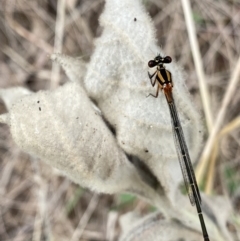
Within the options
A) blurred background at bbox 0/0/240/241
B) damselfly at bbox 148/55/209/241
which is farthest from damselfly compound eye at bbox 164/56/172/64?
blurred background at bbox 0/0/240/241

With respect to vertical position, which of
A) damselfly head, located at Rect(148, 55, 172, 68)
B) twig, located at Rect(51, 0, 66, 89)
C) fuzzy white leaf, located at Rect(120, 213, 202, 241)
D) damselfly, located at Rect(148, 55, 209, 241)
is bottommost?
fuzzy white leaf, located at Rect(120, 213, 202, 241)

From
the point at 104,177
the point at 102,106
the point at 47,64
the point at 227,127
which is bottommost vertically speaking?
the point at 104,177

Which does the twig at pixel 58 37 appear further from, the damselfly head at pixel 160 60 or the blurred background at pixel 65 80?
the damselfly head at pixel 160 60

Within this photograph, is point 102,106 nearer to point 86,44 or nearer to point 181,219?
point 181,219

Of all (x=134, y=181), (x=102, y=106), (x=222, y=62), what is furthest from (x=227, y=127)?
(x=102, y=106)

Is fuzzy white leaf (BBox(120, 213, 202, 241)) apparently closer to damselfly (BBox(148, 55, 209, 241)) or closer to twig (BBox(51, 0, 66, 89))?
damselfly (BBox(148, 55, 209, 241))

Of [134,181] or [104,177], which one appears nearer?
[104,177]
